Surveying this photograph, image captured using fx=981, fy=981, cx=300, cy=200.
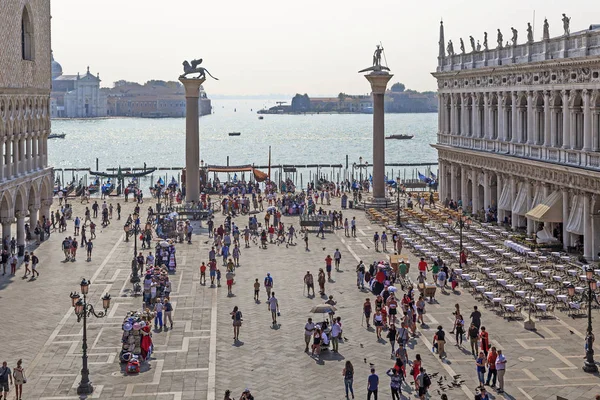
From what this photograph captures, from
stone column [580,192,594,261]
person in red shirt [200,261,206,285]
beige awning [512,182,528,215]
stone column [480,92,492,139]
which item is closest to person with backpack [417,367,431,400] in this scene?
person in red shirt [200,261,206,285]

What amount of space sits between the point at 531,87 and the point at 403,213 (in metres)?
14.0

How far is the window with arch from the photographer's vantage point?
177 ft

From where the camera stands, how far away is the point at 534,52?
52.2m

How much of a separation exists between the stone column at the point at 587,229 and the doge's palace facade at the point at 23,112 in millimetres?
27412

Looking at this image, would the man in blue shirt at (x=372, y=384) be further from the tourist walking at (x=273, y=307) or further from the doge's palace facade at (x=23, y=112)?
the doge's palace facade at (x=23, y=112)

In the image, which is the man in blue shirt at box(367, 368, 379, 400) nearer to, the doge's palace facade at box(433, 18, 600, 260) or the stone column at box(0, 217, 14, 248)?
the doge's palace facade at box(433, 18, 600, 260)

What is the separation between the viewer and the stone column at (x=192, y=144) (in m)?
68.1

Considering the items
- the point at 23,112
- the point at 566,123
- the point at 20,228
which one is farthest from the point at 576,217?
the point at 23,112

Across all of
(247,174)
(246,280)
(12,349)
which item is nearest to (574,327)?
(246,280)

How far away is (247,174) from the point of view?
145625mm

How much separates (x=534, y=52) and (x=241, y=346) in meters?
27.9

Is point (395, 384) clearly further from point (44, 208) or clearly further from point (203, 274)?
point (44, 208)

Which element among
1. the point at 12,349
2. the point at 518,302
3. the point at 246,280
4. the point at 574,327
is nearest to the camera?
the point at 12,349

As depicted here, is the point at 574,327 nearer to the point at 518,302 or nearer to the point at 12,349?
the point at 518,302
